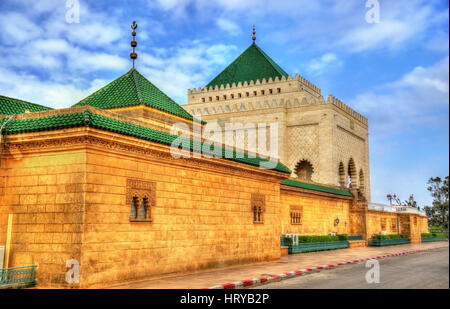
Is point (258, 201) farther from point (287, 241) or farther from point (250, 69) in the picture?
point (250, 69)

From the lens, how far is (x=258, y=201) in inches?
651

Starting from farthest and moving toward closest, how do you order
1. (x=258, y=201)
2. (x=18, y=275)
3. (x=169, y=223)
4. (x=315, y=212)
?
1. (x=315, y=212)
2. (x=258, y=201)
3. (x=169, y=223)
4. (x=18, y=275)

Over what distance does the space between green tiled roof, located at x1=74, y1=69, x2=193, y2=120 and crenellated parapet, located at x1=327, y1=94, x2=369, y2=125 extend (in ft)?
78.3

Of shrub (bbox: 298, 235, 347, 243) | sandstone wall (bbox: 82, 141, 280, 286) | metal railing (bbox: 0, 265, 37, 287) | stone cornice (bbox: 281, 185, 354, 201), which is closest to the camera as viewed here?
metal railing (bbox: 0, 265, 37, 287)

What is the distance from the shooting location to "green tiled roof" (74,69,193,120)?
14448 millimetres

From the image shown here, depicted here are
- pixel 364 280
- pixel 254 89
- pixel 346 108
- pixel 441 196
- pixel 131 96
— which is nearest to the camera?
pixel 441 196

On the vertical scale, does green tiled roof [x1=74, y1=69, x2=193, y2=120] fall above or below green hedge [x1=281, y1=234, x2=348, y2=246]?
above

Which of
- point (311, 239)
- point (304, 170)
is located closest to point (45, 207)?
point (311, 239)

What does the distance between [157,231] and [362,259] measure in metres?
10.6

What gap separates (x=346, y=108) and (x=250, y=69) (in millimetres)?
10211

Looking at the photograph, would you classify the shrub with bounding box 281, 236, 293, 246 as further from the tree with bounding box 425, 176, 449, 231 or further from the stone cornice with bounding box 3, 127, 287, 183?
the tree with bounding box 425, 176, 449, 231

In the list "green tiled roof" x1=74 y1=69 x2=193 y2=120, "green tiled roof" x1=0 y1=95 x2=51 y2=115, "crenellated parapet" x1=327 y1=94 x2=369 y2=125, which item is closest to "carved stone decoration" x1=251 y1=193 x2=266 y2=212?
"green tiled roof" x1=74 y1=69 x2=193 y2=120

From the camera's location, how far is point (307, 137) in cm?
3791
